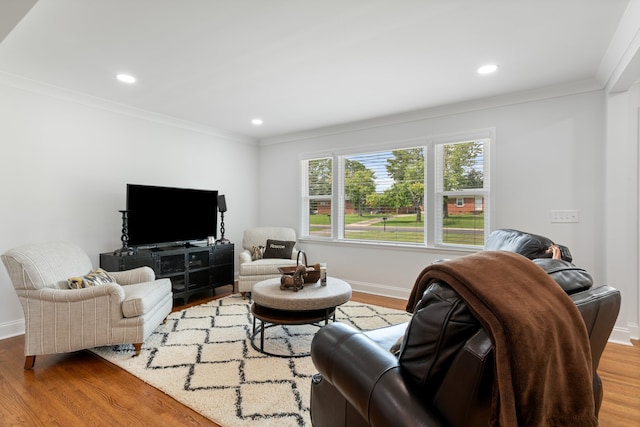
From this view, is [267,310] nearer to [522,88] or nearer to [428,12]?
[428,12]

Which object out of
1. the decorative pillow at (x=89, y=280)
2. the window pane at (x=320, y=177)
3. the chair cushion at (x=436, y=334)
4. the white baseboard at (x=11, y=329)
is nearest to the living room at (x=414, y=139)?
the white baseboard at (x=11, y=329)

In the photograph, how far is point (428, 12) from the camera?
206 cm

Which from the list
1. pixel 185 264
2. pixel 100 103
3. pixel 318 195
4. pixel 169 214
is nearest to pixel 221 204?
pixel 169 214

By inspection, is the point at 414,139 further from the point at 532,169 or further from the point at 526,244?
the point at 526,244

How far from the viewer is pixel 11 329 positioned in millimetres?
3064

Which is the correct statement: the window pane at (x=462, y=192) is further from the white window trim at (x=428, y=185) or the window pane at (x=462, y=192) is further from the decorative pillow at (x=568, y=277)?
the decorative pillow at (x=568, y=277)

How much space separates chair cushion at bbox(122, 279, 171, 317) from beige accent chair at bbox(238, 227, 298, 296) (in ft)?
3.62

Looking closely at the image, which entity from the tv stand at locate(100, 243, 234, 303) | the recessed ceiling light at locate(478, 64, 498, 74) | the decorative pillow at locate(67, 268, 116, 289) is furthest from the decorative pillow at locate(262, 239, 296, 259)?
the recessed ceiling light at locate(478, 64, 498, 74)

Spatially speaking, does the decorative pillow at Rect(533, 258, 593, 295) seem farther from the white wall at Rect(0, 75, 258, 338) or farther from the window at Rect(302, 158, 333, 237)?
the white wall at Rect(0, 75, 258, 338)

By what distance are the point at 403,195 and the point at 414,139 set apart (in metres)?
0.75

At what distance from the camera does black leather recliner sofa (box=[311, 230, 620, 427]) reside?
0.87m

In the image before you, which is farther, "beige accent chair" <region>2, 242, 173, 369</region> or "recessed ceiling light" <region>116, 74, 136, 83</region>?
"recessed ceiling light" <region>116, 74, 136, 83</region>

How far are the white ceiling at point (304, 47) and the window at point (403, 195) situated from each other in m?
0.76

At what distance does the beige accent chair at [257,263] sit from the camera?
414 centimetres
